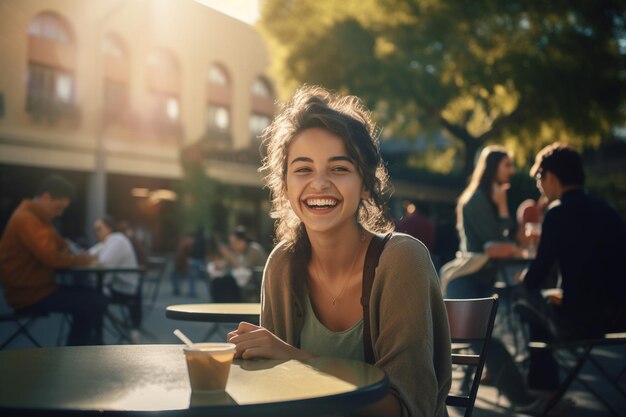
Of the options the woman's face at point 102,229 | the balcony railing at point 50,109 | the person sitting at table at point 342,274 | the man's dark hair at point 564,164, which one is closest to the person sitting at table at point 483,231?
the man's dark hair at point 564,164

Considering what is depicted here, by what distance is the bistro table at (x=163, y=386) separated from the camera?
153 cm

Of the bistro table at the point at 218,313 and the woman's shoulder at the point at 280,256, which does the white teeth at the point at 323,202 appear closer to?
the woman's shoulder at the point at 280,256

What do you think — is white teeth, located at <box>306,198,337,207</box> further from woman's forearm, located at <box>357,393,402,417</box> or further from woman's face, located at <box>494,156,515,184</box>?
woman's face, located at <box>494,156,515,184</box>

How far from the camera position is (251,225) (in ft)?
127

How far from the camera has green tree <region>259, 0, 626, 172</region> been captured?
53.1ft

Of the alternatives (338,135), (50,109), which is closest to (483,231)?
(338,135)

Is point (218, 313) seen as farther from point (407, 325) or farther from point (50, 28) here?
point (50, 28)

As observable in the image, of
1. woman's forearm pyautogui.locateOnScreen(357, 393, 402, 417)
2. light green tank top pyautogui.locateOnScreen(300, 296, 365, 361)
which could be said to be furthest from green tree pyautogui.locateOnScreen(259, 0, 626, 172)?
woman's forearm pyautogui.locateOnScreen(357, 393, 402, 417)

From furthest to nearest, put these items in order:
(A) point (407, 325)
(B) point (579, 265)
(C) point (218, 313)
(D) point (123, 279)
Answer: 1. (D) point (123, 279)
2. (B) point (579, 265)
3. (C) point (218, 313)
4. (A) point (407, 325)

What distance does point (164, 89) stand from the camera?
3284 cm

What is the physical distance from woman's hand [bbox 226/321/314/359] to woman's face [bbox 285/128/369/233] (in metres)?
0.46

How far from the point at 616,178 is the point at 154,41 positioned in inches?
758

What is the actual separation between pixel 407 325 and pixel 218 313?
2.09m

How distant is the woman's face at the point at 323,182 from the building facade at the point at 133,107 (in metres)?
20.8
